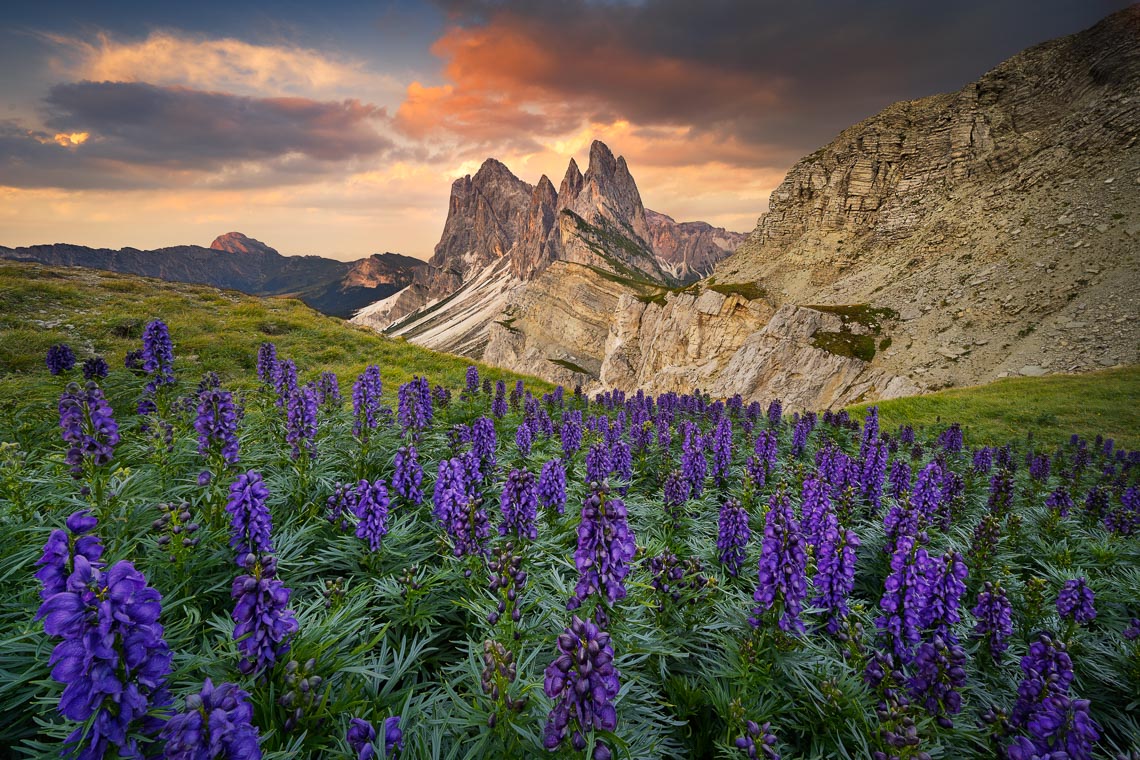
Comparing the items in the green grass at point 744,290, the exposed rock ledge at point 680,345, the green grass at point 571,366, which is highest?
the green grass at point 744,290

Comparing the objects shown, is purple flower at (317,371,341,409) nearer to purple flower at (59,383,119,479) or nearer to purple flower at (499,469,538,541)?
purple flower at (59,383,119,479)

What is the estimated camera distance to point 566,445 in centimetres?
901

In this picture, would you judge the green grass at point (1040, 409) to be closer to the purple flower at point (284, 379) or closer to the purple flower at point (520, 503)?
the purple flower at point (520, 503)

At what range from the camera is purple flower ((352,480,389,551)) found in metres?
4.49

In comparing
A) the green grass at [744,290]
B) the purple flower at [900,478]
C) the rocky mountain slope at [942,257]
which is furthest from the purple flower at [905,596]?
the green grass at [744,290]

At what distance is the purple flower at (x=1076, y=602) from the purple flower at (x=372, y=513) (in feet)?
25.5

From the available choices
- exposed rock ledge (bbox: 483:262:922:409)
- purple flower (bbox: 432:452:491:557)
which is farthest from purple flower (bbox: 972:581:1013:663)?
exposed rock ledge (bbox: 483:262:922:409)

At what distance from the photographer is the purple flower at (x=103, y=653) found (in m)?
1.72

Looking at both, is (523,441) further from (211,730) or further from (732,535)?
(211,730)

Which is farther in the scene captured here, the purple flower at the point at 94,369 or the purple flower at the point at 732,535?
the purple flower at the point at 94,369

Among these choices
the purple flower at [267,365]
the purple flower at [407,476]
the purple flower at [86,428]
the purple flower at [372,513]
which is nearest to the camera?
the purple flower at [86,428]

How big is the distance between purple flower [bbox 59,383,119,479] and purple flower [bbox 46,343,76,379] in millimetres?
4166

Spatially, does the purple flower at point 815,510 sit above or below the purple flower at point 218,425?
below

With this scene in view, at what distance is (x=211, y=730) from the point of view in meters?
1.71
